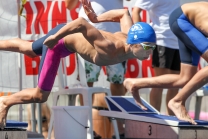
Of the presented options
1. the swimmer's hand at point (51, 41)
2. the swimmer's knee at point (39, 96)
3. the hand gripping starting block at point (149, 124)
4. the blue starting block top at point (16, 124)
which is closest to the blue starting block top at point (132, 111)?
the hand gripping starting block at point (149, 124)

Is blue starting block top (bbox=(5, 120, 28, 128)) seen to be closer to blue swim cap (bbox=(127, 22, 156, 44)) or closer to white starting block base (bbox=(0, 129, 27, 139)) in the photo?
white starting block base (bbox=(0, 129, 27, 139))

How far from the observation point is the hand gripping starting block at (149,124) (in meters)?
6.44

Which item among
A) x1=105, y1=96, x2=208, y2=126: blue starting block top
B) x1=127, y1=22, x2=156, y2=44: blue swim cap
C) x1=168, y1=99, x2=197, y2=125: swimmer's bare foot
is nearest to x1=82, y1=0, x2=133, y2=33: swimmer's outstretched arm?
x1=127, y1=22, x2=156, y2=44: blue swim cap

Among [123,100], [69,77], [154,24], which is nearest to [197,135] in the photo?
[123,100]

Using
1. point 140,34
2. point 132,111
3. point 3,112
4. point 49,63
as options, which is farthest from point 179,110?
point 3,112

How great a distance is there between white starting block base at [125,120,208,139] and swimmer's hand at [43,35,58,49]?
1.51 m

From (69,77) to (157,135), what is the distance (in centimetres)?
186

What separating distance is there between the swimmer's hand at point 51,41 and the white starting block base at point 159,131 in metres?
1.51

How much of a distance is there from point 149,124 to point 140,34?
1300 millimetres

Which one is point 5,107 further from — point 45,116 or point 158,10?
point 158,10

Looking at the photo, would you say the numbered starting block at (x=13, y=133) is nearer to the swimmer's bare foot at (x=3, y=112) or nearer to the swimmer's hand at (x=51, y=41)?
the swimmer's bare foot at (x=3, y=112)

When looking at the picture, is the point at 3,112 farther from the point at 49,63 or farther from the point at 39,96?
the point at 49,63

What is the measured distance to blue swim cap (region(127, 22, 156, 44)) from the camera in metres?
6.11

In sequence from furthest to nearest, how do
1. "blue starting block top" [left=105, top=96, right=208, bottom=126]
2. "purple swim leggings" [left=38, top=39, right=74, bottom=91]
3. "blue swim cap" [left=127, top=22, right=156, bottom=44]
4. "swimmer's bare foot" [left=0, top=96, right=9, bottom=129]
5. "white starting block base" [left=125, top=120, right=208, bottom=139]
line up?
"blue starting block top" [left=105, top=96, right=208, bottom=126], "purple swim leggings" [left=38, top=39, right=74, bottom=91], "white starting block base" [left=125, top=120, right=208, bottom=139], "swimmer's bare foot" [left=0, top=96, right=9, bottom=129], "blue swim cap" [left=127, top=22, right=156, bottom=44]
